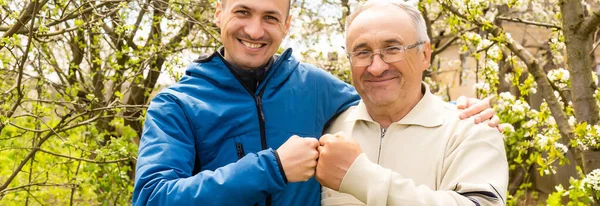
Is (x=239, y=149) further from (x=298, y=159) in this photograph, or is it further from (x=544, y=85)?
(x=544, y=85)

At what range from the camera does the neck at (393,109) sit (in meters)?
2.46

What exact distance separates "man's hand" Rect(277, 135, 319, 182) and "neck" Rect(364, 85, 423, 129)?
0.54 metres

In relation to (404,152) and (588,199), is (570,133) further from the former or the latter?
(404,152)

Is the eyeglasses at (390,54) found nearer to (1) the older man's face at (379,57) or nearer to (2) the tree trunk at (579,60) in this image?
(1) the older man's face at (379,57)

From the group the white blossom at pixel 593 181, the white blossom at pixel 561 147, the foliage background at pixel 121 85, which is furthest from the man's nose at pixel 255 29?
the white blossom at pixel 561 147

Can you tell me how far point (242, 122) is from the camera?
7.75 feet

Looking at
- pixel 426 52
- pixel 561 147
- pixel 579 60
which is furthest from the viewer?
pixel 561 147

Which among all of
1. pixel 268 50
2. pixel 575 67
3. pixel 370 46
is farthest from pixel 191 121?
pixel 575 67

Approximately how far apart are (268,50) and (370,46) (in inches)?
17.2

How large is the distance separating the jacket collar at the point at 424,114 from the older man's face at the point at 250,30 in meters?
0.46

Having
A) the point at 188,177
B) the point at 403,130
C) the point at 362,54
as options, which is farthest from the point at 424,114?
the point at 188,177

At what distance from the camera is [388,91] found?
2.42 m

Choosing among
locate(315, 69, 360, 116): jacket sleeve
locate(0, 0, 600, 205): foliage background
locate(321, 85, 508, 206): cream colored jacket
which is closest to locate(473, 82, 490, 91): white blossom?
locate(0, 0, 600, 205): foliage background

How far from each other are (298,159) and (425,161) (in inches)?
22.8
